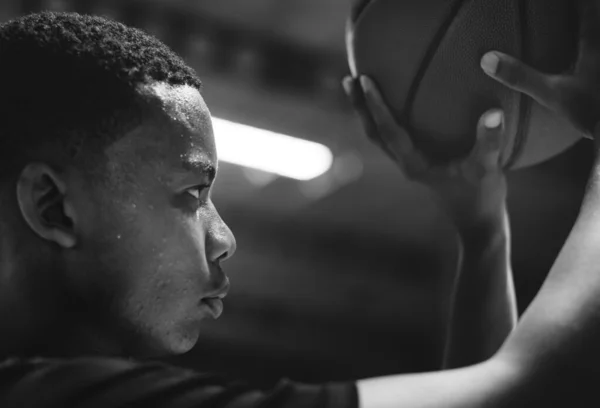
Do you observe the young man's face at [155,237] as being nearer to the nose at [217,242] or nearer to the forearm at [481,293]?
the nose at [217,242]

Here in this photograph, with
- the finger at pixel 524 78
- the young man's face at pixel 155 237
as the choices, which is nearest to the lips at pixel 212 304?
the young man's face at pixel 155 237

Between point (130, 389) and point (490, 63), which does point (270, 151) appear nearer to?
point (490, 63)

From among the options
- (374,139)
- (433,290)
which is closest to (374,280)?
(433,290)

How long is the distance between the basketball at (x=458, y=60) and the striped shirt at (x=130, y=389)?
1.88 feet

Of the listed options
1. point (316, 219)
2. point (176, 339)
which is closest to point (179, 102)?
point (176, 339)

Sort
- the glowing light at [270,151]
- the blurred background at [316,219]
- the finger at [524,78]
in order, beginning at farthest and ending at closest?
the glowing light at [270,151], the blurred background at [316,219], the finger at [524,78]

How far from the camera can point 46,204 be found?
914 mm

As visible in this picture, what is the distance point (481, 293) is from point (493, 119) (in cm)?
26

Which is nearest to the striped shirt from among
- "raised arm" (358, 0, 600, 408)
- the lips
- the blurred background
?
"raised arm" (358, 0, 600, 408)

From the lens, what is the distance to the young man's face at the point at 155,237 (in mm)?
918

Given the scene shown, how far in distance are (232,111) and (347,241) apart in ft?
7.83

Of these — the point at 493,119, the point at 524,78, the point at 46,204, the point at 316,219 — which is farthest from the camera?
the point at 316,219

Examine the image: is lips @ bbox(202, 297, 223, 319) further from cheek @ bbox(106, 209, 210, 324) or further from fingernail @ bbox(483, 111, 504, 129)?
fingernail @ bbox(483, 111, 504, 129)

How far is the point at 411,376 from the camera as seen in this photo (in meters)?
0.83
